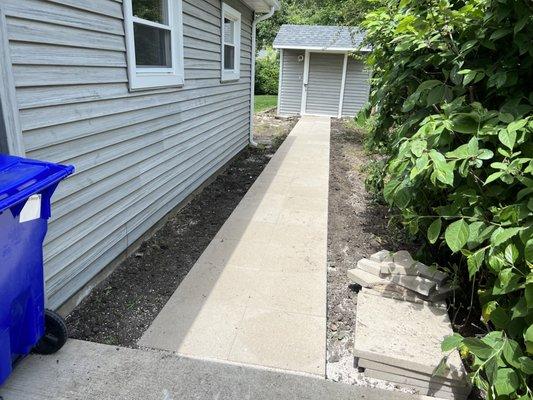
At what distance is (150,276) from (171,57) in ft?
7.86

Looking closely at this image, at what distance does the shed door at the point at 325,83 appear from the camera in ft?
46.3

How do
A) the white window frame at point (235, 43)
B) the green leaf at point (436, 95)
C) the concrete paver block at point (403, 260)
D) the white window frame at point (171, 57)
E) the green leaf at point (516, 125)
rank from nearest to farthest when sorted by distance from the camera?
1. the green leaf at point (516, 125)
2. the green leaf at point (436, 95)
3. the concrete paver block at point (403, 260)
4. the white window frame at point (171, 57)
5. the white window frame at point (235, 43)

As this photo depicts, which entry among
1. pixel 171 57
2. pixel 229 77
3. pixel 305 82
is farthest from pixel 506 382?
pixel 305 82

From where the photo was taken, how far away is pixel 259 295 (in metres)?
2.97

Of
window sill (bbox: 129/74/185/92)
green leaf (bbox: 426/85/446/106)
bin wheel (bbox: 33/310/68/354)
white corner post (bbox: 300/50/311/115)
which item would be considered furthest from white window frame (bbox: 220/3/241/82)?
white corner post (bbox: 300/50/311/115)

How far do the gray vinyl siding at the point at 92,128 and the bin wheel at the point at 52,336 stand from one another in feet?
1.11

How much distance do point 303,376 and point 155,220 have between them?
8.16 ft

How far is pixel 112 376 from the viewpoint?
7.04 feet

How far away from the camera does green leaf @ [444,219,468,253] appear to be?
6.05 ft

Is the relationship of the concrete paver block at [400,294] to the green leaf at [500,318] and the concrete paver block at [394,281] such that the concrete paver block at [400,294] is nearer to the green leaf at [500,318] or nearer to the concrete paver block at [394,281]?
the concrete paver block at [394,281]

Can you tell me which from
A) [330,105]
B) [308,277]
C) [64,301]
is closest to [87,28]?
[64,301]

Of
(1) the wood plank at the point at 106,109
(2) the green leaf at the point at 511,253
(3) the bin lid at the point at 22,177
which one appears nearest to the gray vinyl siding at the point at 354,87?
(1) the wood plank at the point at 106,109

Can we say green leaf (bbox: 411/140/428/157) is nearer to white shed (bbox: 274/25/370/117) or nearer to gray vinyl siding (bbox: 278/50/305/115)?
white shed (bbox: 274/25/370/117)

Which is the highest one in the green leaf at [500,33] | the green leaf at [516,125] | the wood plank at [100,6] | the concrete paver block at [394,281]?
the wood plank at [100,6]
